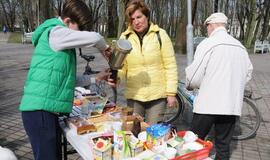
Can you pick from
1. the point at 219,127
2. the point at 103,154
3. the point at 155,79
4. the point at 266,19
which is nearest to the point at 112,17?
the point at 266,19

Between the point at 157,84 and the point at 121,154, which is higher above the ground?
the point at 157,84

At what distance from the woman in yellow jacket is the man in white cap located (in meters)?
0.29

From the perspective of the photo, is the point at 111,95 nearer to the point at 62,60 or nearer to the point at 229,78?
the point at 229,78

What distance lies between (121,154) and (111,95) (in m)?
3.88

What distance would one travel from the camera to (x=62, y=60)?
237 cm

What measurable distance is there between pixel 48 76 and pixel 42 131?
42cm

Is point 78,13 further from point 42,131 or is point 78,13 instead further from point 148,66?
point 148,66

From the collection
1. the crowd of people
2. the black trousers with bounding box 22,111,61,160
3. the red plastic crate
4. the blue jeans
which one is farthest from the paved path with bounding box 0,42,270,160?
the red plastic crate

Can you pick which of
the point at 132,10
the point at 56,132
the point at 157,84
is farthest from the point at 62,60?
the point at 157,84

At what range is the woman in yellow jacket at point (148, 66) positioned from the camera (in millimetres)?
3232

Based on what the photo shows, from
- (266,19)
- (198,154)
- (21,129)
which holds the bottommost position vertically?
(21,129)

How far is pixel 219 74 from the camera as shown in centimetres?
333

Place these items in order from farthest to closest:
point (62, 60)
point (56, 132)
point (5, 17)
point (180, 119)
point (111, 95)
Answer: point (5, 17), point (180, 119), point (111, 95), point (56, 132), point (62, 60)

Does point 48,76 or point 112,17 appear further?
point 112,17
